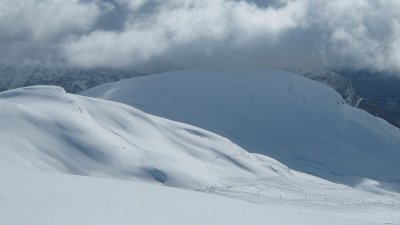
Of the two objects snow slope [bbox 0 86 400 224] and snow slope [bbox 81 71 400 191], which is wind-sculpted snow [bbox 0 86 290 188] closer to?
snow slope [bbox 0 86 400 224]

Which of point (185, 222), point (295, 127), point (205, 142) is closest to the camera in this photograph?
point (185, 222)

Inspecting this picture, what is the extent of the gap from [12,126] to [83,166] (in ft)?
20.4

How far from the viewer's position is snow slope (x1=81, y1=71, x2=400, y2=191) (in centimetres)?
9925

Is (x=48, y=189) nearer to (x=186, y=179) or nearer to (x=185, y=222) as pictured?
(x=185, y=222)

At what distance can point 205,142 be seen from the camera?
7588 cm

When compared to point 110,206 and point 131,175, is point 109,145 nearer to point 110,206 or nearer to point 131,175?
point 131,175

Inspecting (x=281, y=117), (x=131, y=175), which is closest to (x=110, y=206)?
(x=131, y=175)

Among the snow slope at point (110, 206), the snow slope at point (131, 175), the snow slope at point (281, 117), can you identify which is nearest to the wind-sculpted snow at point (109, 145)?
the snow slope at point (131, 175)

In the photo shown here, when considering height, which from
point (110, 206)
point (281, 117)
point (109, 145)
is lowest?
point (110, 206)

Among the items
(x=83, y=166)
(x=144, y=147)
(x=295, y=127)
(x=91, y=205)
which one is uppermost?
(x=295, y=127)

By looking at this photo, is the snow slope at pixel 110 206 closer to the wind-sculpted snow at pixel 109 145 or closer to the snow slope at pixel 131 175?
the snow slope at pixel 131 175

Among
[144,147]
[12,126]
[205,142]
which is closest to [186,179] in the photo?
[144,147]

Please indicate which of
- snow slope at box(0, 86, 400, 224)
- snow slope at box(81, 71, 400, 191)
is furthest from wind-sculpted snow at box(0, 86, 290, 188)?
snow slope at box(81, 71, 400, 191)

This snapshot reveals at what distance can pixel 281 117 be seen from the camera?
4579 inches
